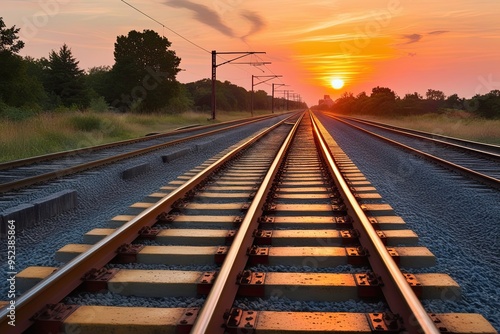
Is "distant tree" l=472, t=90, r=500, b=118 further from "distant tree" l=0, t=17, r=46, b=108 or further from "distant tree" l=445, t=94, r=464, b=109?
"distant tree" l=0, t=17, r=46, b=108

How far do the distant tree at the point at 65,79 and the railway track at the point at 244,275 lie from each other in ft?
177

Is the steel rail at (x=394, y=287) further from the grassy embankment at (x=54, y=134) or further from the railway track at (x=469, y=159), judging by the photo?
the grassy embankment at (x=54, y=134)

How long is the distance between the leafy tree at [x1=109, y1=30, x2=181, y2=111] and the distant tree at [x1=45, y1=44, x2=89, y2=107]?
389cm

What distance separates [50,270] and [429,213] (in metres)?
5.02

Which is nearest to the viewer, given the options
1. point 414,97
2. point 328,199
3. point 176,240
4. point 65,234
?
point 176,240

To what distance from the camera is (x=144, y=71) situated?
5719cm

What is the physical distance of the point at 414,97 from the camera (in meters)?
73.9

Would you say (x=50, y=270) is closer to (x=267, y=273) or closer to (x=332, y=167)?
(x=267, y=273)

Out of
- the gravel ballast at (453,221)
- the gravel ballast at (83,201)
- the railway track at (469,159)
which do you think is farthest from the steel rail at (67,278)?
the railway track at (469,159)

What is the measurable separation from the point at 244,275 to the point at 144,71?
186 feet

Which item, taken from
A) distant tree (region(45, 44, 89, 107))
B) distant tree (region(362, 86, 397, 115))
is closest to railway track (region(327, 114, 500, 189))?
distant tree (region(45, 44, 89, 107))

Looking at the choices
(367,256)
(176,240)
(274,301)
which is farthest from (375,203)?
(274,301)

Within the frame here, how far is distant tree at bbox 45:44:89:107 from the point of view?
5562 cm

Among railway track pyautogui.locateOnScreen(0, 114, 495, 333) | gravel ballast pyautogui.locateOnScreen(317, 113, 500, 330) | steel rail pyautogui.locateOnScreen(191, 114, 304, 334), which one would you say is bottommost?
gravel ballast pyautogui.locateOnScreen(317, 113, 500, 330)
